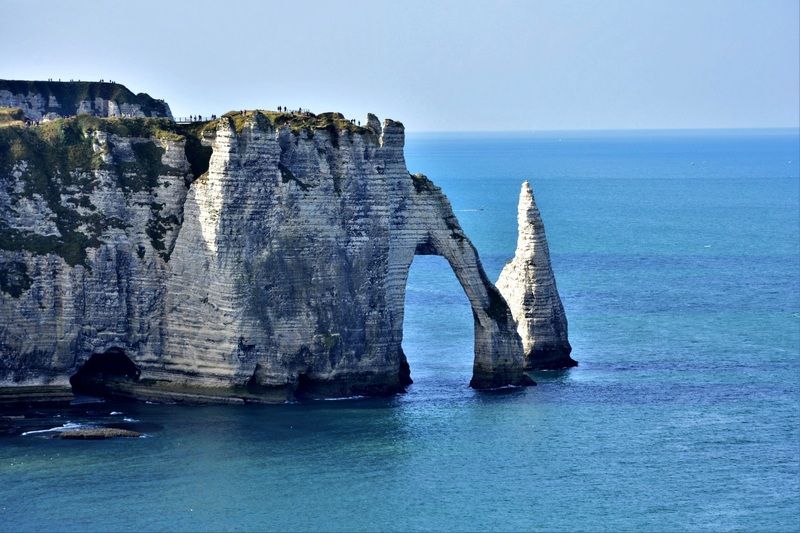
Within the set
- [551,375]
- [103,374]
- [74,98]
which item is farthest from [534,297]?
[74,98]

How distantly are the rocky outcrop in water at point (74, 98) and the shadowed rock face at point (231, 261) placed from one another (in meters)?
24.3

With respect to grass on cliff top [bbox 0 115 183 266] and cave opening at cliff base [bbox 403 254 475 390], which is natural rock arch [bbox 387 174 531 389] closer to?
cave opening at cliff base [bbox 403 254 475 390]

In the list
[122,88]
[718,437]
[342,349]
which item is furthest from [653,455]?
[122,88]

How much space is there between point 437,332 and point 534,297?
13.5m

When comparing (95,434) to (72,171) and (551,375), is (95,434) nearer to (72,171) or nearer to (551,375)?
(72,171)

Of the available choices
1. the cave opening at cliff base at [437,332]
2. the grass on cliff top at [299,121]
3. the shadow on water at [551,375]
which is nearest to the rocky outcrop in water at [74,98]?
the cave opening at cliff base at [437,332]

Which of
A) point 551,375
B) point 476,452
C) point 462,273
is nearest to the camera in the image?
point 476,452

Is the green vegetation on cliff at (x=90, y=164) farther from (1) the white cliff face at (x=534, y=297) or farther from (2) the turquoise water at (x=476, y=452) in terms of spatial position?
(1) the white cliff face at (x=534, y=297)

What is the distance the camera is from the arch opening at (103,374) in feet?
290

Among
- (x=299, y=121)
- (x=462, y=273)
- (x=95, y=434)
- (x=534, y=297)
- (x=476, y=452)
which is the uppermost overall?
(x=299, y=121)

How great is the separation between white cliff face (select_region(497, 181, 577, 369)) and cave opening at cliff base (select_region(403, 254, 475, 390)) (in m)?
4.01

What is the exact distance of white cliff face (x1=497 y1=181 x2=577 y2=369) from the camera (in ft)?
307

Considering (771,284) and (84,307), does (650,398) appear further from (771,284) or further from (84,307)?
(771,284)

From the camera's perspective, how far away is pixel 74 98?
11394 centimetres
